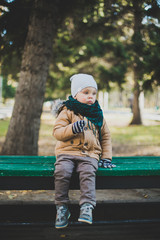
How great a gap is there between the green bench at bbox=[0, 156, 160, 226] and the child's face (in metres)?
0.66

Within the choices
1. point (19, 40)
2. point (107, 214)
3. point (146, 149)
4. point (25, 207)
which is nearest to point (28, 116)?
point (19, 40)

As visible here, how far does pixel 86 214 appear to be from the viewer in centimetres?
214

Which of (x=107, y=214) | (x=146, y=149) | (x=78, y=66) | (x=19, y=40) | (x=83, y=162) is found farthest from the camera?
(x=78, y=66)

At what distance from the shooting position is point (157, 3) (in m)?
4.12

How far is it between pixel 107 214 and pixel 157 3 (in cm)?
310

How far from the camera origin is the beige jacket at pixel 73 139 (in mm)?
2490

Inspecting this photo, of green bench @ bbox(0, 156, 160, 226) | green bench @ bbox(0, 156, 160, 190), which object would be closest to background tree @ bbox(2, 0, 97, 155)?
green bench @ bbox(0, 156, 160, 226)

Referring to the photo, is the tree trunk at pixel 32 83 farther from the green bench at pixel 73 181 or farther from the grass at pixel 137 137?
the grass at pixel 137 137

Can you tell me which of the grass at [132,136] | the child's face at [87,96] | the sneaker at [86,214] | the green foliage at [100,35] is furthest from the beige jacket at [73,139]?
the grass at [132,136]

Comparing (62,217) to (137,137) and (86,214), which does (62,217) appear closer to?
(86,214)

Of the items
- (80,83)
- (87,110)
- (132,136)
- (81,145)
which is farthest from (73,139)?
(132,136)

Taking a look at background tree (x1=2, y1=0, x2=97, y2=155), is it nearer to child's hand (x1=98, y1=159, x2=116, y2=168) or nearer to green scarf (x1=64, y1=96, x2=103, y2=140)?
green scarf (x1=64, y1=96, x2=103, y2=140)

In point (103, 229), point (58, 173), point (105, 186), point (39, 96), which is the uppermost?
point (39, 96)

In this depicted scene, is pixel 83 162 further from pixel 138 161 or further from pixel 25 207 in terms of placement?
pixel 25 207
